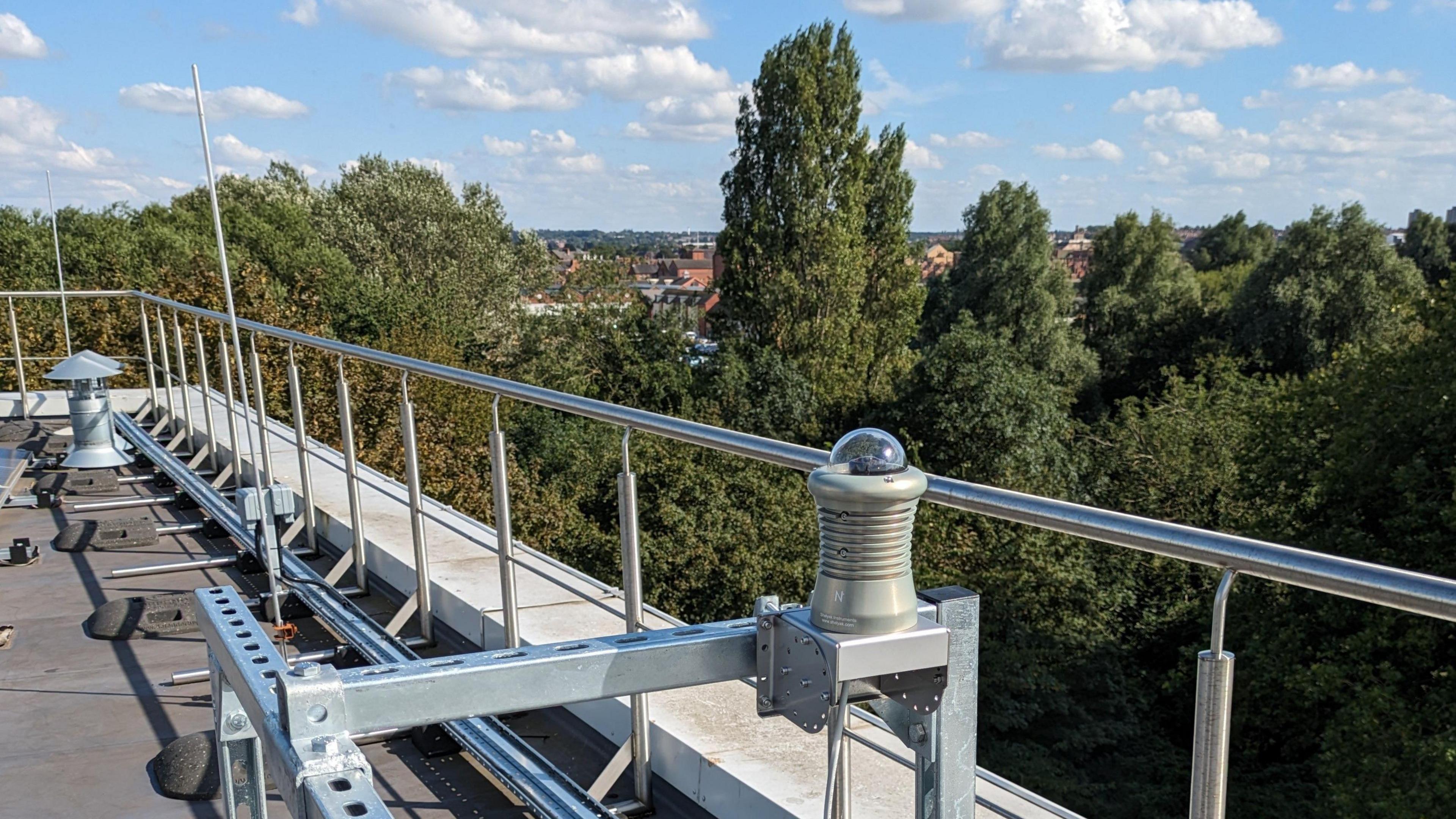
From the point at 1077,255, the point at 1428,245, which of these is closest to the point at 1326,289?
the point at 1428,245

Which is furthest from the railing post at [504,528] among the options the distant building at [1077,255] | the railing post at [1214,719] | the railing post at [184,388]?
the distant building at [1077,255]

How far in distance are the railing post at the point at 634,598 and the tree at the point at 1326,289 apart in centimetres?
2818

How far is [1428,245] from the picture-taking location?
34469 millimetres

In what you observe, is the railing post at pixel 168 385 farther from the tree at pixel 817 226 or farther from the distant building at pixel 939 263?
the distant building at pixel 939 263

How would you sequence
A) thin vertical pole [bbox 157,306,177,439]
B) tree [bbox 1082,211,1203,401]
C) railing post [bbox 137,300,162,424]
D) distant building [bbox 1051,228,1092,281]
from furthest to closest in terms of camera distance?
distant building [bbox 1051,228,1092,281] → tree [bbox 1082,211,1203,401] → railing post [bbox 137,300,162,424] → thin vertical pole [bbox 157,306,177,439]

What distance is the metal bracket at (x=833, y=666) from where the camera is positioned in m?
1.09

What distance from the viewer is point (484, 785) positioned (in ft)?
7.67

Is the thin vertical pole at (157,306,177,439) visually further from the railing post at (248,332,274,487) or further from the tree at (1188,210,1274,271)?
the tree at (1188,210,1274,271)

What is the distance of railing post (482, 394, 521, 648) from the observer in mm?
2580

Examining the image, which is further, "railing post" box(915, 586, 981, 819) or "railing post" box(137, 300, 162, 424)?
"railing post" box(137, 300, 162, 424)

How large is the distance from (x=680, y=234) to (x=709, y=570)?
107213mm

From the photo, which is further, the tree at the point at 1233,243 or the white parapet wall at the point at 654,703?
the tree at the point at 1233,243

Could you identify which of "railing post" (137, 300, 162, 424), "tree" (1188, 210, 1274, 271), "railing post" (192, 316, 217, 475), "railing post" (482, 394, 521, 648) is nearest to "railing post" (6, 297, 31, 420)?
"railing post" (137, 300, 162, 424)

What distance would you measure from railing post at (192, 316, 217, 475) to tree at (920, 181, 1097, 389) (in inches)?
1068
